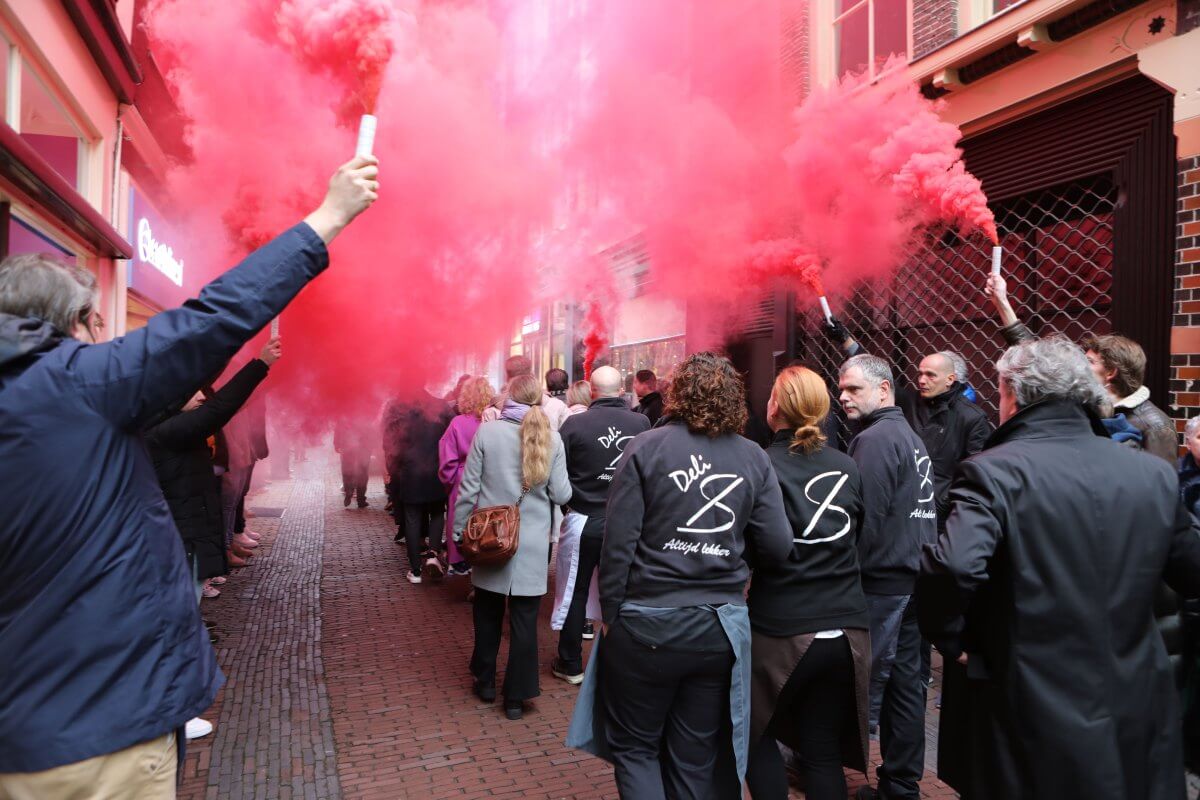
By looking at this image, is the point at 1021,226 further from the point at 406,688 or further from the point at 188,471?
the point at 188,471

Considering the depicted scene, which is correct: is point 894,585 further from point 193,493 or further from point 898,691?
point 193,493

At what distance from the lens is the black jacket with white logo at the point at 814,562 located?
2.71m

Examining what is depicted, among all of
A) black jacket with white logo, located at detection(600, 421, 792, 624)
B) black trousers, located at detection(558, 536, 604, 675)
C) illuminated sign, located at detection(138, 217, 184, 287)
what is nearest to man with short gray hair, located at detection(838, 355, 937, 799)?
black jacket with white logo, located at detection(600, 421, 792, 624)

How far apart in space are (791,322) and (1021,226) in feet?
9.72

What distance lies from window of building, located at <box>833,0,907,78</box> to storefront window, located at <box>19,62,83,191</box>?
719 centimetres

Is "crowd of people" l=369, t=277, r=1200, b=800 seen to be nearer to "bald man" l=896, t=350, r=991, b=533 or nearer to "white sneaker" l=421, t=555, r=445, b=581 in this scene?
"bald man" l=896, t=350, r=991, b=533

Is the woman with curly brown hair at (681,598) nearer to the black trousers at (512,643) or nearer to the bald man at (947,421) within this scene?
the black trousers at (512,643)

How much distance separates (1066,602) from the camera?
2.02 meters

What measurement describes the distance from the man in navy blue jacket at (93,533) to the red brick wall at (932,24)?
730 cm

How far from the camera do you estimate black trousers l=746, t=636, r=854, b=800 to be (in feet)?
8.83

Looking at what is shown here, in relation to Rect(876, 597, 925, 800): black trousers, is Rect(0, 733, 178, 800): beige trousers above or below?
above

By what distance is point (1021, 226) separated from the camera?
6512 mm

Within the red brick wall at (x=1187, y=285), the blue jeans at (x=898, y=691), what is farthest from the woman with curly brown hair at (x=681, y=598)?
the red brick wall at (x=1187, y=285)

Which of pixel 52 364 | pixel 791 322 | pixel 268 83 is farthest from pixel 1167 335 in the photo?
pixel 268 83
